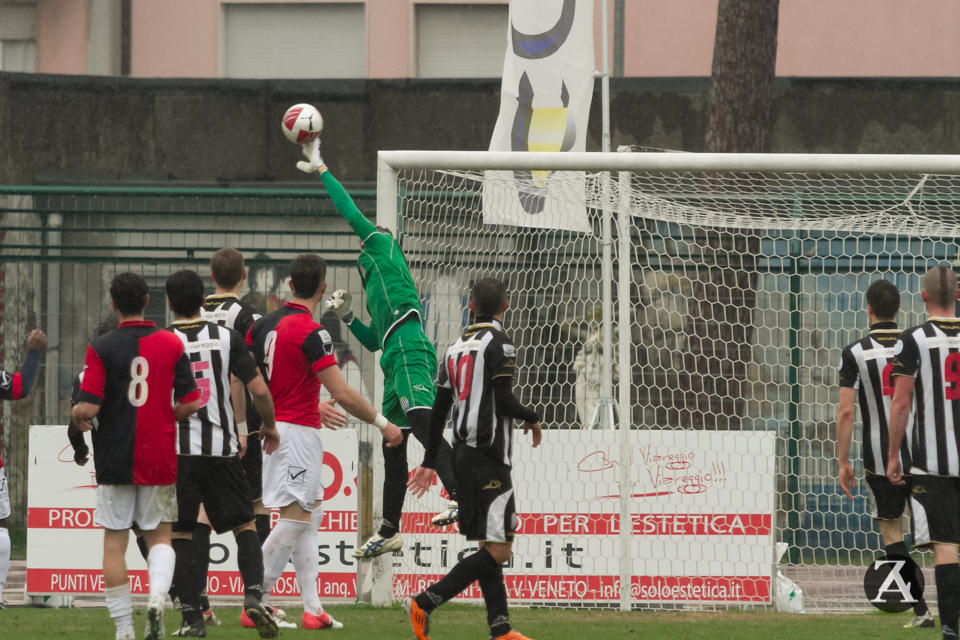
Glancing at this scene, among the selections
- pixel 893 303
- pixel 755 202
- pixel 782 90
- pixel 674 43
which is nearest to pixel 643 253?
pixel 755 202

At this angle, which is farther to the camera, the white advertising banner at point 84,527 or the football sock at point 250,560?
the white advertising banner at point 84,527

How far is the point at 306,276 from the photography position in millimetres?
7539

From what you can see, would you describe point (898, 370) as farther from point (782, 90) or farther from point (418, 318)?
point (782, 90)

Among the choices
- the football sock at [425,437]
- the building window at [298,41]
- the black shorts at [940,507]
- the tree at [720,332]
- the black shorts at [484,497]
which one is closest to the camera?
the black shorts at [484,497]

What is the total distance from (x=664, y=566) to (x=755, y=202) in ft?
9.69

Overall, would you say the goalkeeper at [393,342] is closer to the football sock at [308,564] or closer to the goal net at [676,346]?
the football sock at [308,564]

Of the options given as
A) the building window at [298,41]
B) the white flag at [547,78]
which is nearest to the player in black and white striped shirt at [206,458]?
the white flag at [547,78]

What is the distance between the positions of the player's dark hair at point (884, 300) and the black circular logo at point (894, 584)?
1449 mm

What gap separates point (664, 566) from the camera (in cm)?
935

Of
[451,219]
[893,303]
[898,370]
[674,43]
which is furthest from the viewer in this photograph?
[674,43]

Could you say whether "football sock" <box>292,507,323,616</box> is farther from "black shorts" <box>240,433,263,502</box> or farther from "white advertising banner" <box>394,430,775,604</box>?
"white advertising banner" <box>394,430,775,604</box>

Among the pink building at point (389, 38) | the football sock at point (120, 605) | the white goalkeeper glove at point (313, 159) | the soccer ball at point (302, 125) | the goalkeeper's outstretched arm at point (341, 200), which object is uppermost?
the pink building at point (389, 38)

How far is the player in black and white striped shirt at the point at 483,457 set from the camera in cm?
671

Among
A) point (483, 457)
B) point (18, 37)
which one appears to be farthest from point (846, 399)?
point (18, 37)
